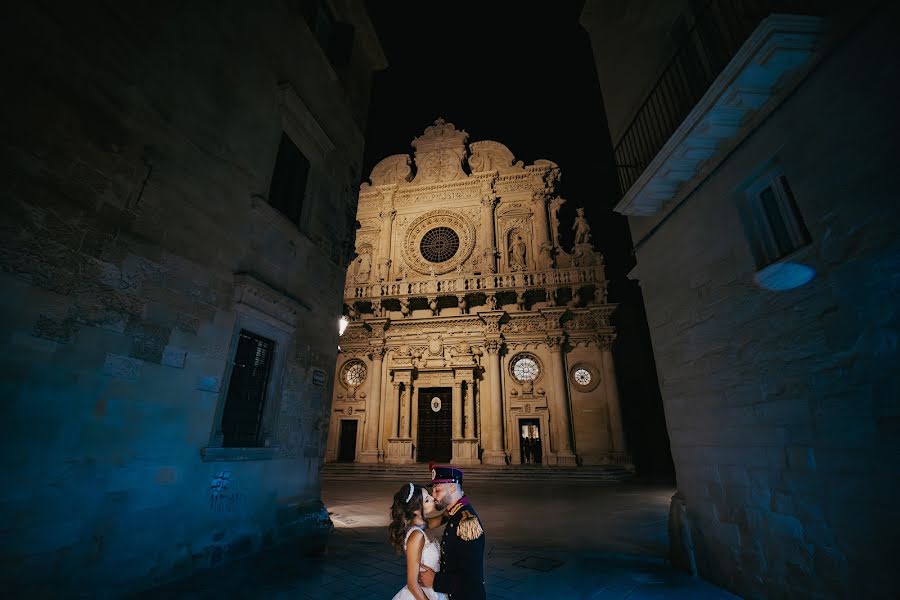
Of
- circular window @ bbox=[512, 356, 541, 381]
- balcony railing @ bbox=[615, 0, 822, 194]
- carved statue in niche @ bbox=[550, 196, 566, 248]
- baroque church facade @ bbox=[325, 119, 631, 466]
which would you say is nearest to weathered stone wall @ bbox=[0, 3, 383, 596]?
balcony railing @ bbox=[615, 0, 822, 194]

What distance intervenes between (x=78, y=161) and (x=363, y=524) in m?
7.12

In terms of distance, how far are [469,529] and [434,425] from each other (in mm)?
18741

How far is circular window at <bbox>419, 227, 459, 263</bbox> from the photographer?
81.7 feet

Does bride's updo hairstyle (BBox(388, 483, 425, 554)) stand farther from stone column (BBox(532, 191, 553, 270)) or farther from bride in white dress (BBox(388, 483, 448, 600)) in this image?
stone column (BBox(532, 191, 553, 270))

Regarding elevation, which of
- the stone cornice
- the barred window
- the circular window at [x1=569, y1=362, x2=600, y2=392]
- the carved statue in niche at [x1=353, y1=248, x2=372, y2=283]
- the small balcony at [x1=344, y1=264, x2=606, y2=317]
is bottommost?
the barred window

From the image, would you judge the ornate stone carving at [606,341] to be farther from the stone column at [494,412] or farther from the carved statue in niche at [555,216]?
the carved statue in niche at [555,216]

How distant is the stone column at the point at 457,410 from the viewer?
19.5 metres

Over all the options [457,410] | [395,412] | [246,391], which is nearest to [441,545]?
[246,391]

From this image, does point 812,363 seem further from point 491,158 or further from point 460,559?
point 491,158

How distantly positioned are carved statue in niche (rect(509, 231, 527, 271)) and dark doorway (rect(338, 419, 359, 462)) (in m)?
13.2

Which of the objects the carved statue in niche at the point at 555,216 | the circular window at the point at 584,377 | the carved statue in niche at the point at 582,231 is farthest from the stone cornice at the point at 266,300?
the carved statue in niche at the point at 555,216

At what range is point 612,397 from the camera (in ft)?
62.0

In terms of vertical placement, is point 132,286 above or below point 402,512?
above

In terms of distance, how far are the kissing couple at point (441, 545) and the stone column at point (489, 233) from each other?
20257mm
